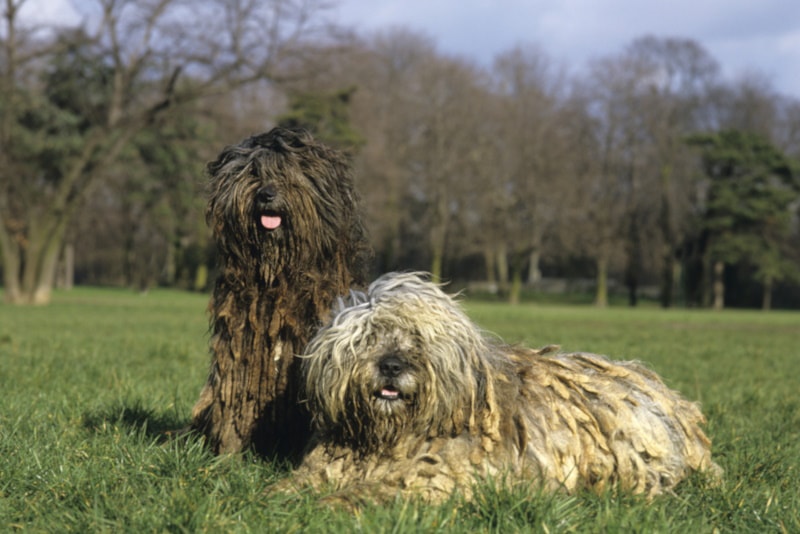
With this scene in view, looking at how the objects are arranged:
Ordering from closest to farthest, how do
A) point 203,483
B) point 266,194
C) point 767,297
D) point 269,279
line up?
1. point 203,483
2. point 266,194
3. point 269,279
4. point 767,297

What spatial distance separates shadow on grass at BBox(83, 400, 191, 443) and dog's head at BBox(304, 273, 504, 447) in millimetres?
1475

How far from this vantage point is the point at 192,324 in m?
19.5

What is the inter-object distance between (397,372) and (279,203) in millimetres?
1242

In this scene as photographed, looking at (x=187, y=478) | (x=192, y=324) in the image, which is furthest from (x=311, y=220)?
(x=192, y=324)

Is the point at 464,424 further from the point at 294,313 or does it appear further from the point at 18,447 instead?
the point at 18,447

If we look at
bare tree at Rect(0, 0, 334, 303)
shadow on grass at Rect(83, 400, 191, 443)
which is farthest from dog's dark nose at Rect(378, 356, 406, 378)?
bare tree at Rect(0, 0, 334, 303)

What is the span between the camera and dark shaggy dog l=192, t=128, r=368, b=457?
15.5 feet

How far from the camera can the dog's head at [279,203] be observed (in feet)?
15.4

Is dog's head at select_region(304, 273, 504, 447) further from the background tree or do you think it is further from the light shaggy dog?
the background tree

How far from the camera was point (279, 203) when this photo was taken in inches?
183

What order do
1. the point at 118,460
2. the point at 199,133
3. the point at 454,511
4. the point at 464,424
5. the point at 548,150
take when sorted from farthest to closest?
the point at 548,150, the point at 199,133, the point at 118,460, the point at 464,424, the point at 454,511

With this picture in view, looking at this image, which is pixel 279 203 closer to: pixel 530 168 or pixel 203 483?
pixel 203 483

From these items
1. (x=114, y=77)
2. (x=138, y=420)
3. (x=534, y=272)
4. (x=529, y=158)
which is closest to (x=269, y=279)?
(x=138, y=420)

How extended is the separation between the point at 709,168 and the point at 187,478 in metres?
52.2
